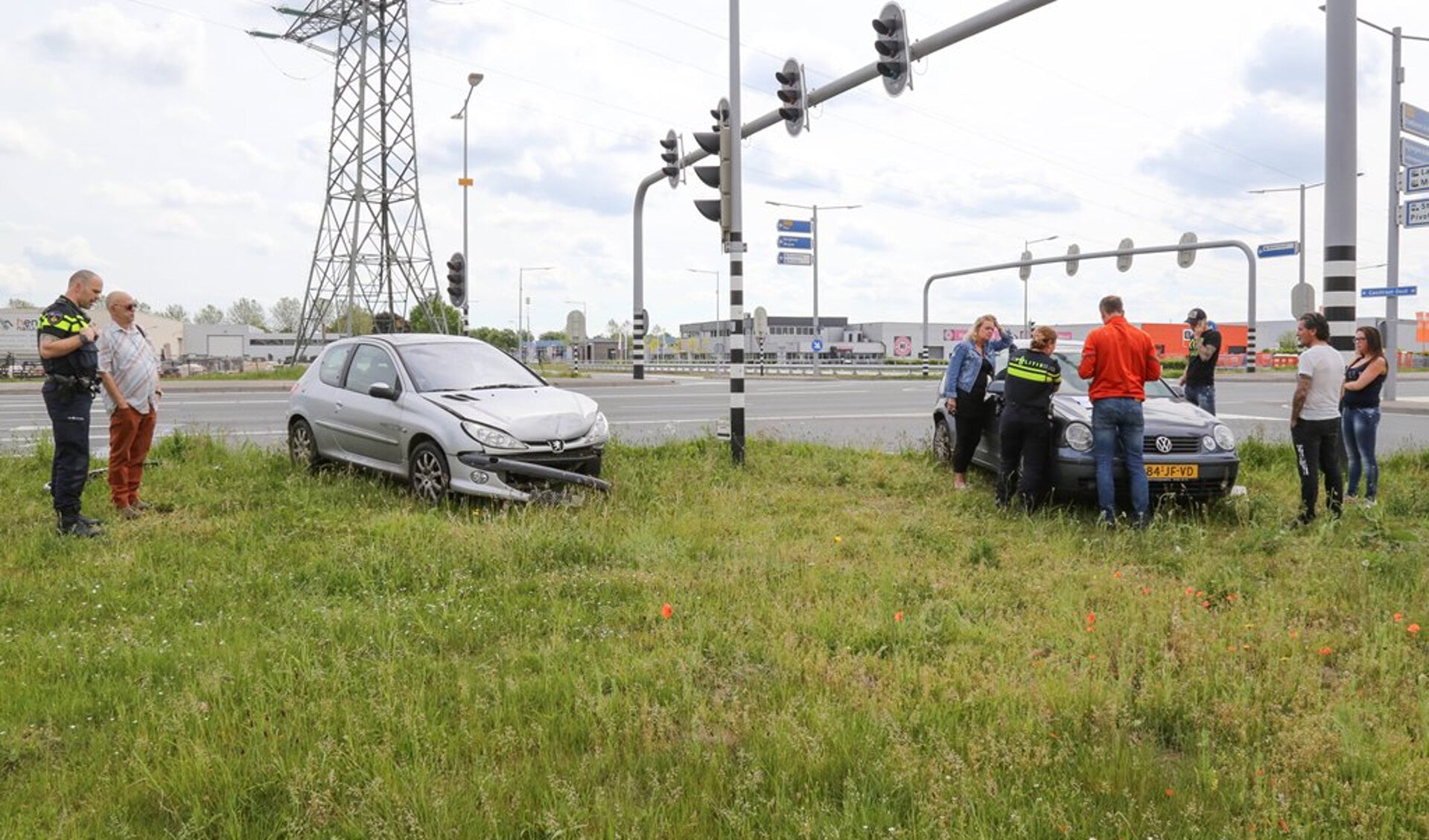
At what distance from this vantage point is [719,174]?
445 inches

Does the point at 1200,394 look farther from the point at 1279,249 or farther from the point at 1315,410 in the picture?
the point at 1279,249

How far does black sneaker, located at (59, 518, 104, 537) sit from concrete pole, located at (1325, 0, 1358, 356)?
1024 cm

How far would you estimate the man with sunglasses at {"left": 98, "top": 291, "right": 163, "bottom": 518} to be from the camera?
7641 millimetres

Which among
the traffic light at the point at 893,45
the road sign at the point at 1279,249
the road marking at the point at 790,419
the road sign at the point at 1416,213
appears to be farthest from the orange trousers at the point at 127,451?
the road sign at the point at 1279,249

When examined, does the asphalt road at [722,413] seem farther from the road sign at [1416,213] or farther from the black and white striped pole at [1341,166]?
the road sign at [1416,213]

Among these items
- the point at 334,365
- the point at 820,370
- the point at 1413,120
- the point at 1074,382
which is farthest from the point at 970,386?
the point at 820,370

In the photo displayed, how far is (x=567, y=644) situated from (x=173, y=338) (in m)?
96.8

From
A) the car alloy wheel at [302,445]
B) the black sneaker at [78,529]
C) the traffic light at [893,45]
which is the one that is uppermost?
the traffic light at [893,45]

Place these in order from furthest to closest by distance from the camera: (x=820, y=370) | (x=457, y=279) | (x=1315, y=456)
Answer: (x=820, y=370) < (x=457, y=279) < (x=1315, y=456)

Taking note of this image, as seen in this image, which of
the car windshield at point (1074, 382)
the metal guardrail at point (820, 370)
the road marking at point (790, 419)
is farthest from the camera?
the metal guardrail at point (820, 370)

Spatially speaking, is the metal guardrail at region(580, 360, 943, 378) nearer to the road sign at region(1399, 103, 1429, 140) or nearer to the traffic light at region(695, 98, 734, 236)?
the road sign at region(1399, 103, 1429, 140)

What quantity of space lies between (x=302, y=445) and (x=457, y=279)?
16481 mm

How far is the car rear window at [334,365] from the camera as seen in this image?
9.38 m

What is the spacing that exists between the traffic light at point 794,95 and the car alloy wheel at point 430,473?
893 cm
